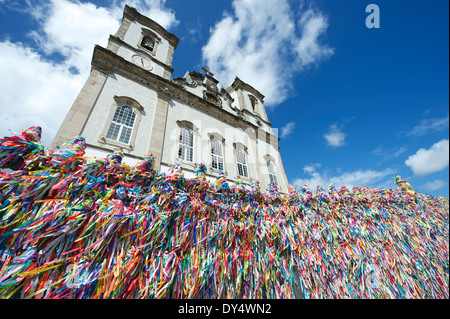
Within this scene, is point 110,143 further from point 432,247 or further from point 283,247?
point 432,247

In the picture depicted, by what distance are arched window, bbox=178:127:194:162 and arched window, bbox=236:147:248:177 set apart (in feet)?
10.7

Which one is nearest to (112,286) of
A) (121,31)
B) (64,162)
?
(64,162)

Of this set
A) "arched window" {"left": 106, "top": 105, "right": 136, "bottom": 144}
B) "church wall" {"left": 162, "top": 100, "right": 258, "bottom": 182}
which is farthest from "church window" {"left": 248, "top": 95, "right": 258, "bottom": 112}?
"arched window" {"left": 106, "top": 105, "right": 136, "bottom": 144}

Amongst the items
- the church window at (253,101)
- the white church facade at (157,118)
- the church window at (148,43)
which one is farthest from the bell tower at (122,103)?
the church window at (253,101)

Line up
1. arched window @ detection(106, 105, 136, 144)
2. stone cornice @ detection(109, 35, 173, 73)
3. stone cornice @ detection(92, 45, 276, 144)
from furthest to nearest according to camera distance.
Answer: stone cornice @ detection(109, 35, 173, 73) → stone cornice @ detection(92, 45, 276, 144) → arched window @ detection(106, 105, 136, 144)

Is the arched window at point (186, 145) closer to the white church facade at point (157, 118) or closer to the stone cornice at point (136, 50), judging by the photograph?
the white church facade at point (157, 118)

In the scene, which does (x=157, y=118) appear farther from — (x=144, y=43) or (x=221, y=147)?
(x=144, y=43)

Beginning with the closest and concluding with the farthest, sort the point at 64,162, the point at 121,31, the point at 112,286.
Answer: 1. the point at 112,286
2. the point at 64,162
3. the point at 121,31

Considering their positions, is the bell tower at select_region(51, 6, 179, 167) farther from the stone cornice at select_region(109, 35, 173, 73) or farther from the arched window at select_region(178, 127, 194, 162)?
the arched window at select_region(178, 127, 194, 162)

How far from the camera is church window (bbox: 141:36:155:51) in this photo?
1056cm

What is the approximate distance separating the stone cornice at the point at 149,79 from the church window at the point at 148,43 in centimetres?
389

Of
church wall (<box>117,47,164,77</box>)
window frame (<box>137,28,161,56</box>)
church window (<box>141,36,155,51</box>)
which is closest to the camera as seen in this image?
church wall (<box>117,47,164,77</box>)
